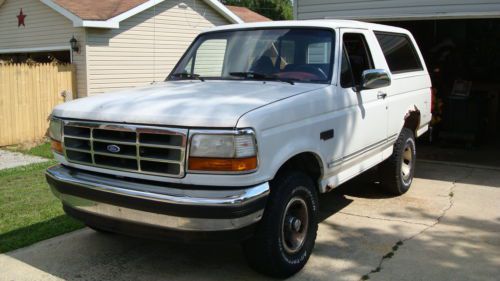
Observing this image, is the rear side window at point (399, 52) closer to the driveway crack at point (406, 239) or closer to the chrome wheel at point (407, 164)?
the chrome wheel at point (407, 164)

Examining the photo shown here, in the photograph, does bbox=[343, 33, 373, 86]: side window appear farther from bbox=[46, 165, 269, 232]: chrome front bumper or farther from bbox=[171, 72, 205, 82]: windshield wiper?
bbox=[46, 165, 269, 232]: chrome front bumper

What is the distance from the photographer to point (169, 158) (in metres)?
3.54

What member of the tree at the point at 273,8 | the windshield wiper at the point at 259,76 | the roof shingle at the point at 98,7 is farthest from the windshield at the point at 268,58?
the tree at the point at 273,8

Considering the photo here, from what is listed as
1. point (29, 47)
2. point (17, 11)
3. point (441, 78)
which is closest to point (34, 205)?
point (441, 78)

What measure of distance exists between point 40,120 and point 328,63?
9.63m

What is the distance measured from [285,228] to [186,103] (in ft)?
4.01

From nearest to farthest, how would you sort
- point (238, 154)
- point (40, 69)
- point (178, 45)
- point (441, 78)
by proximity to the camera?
point (238, 154) → point (441, 78) → point (40, 69) → point (178, 45)

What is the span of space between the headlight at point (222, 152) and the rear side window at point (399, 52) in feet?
9.91

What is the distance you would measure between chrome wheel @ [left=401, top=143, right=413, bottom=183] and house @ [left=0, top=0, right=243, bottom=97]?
8964 mm

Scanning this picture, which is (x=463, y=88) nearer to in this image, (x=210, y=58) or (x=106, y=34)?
(x=210, y=58)

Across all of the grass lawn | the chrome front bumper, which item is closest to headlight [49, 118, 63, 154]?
the chrome front bumper

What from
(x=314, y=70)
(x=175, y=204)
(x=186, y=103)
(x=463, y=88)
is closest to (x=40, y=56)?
(x=463, y=88)

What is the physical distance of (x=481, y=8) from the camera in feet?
26.8

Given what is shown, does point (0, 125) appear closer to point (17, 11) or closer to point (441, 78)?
point (17, 11)
